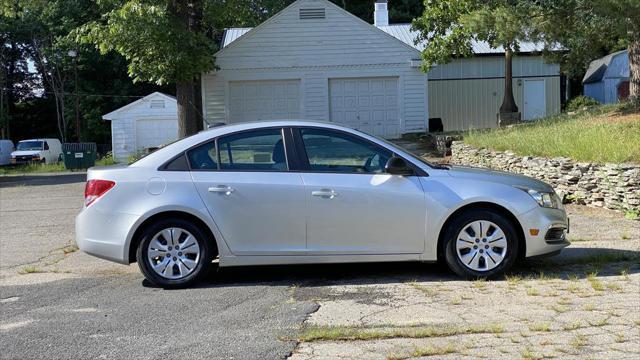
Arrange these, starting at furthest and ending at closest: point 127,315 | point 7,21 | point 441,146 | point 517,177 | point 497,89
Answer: point 7,21 < point 497,89 < point 441,146 < point 517,177 < point 127,315


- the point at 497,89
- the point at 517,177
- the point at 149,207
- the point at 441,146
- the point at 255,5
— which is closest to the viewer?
the point at 149,207

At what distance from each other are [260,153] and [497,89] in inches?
1110

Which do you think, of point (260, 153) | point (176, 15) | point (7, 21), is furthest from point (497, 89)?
point (7, 21)

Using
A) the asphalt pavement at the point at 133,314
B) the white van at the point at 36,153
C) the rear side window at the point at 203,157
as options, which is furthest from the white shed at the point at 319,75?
the white van at the point at 36,153

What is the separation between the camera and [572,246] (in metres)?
8.23

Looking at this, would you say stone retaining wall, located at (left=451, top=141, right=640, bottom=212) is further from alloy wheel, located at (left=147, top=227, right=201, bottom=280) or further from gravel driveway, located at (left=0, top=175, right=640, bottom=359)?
alloy wheel, located at (left=147, top=227, right=201, bottom=280)

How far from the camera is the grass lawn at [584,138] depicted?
431 inches

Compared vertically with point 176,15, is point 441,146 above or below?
below

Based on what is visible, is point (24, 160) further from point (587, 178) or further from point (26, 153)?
point (587, 178)

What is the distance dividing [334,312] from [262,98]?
18592 millimetres

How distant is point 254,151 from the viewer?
22.6 feet

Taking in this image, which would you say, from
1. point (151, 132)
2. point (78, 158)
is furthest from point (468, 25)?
point (151, 132)

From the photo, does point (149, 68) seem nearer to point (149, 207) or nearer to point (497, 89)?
point (149, 207)

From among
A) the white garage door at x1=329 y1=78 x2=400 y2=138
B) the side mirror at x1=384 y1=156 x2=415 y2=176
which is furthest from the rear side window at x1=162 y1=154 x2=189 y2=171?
the white garage door at x1=329 y1=78 x2=400 y2=138
